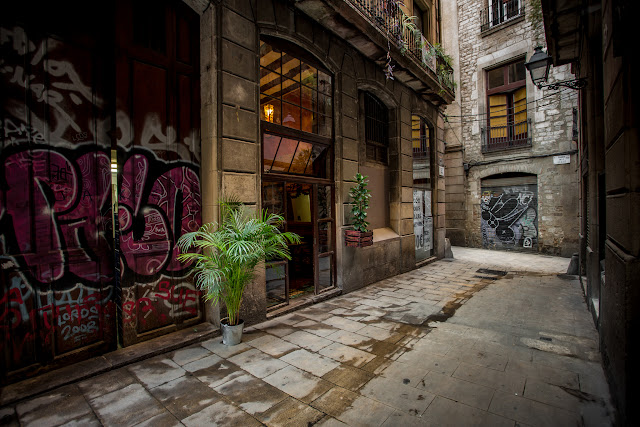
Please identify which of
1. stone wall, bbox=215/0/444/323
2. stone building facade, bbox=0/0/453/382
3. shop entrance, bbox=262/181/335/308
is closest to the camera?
stone building facade, bbox=0/0/453/382

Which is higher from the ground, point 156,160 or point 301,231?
point 156,160

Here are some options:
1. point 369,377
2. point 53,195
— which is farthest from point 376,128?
point 53,195

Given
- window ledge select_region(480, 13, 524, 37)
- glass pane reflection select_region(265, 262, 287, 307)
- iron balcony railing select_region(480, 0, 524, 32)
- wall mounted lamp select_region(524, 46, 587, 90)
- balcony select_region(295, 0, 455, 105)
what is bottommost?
glass pane reflection select_region(265, 262, 287, 307)

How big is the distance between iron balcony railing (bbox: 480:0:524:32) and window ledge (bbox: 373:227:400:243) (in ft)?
37.8

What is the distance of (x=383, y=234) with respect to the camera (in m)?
8.11

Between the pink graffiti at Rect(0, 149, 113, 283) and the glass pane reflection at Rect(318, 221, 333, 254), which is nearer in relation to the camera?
the pink graffiti at Rect(0, 149, 113, 283)

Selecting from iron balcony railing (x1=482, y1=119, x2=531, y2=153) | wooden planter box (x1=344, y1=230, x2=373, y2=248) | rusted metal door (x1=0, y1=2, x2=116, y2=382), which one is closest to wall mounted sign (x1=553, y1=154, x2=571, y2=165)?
iron balcony railing (x1=482, y1=119, x2=531, y2=153)

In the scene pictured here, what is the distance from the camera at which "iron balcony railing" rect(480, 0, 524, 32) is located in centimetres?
1272

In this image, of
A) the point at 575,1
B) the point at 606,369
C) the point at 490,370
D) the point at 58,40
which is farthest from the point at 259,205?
the point at 575,1

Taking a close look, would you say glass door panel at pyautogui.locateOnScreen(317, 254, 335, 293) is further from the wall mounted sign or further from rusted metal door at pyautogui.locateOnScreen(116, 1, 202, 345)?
the wall mounted sign

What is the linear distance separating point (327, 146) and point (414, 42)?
5.36 metres

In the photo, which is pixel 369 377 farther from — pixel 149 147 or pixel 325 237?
pixel 149 147

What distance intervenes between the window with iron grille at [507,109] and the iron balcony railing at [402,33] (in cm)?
401

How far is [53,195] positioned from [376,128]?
7116 millimetres
